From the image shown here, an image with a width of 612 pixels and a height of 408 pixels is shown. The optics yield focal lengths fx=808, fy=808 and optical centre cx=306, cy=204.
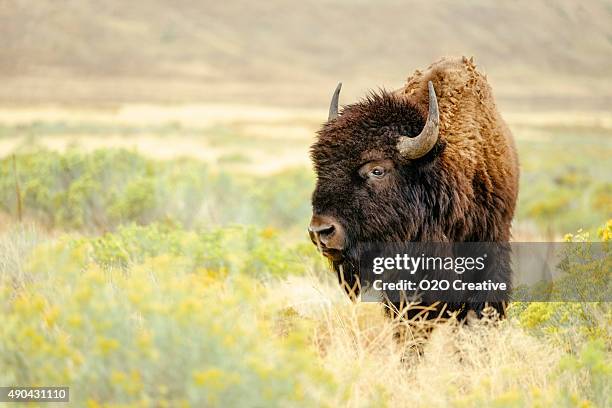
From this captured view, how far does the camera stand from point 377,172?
20.3 ft

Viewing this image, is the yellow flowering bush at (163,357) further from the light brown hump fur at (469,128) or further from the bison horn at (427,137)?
the light brown hump fur at (469,128)

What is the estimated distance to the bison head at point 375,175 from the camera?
603 cm

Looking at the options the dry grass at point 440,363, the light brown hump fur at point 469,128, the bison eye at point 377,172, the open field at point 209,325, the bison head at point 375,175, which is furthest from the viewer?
the light brown hump fur at point 469,128

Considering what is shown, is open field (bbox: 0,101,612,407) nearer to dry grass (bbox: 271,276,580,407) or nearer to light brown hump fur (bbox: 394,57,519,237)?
dry grass (bbox: 271,276,580,407)

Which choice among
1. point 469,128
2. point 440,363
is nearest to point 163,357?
point 440,363

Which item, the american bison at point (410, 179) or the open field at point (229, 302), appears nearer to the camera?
the open field at point (229, 302)

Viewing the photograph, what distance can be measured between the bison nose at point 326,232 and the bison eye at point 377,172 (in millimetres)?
518

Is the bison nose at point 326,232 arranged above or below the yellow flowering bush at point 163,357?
above

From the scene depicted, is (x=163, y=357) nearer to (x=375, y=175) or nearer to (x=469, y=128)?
(x=375, y=175)

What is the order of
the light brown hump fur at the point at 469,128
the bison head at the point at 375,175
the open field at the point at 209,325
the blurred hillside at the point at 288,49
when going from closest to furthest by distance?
the open field at the point at 209,325, the bison head at the point at 375,175, the light brown hump fur at the point at 469,128, the blurred hillside at the point at 288,49

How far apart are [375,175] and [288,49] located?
124m

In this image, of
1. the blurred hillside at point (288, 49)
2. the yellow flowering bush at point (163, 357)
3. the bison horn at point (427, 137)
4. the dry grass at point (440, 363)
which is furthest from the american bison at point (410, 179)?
the blurred hillside at point (288, 49)

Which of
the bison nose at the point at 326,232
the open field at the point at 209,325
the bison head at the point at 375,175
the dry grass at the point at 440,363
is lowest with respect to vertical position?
the dry grass at the point at 440,363

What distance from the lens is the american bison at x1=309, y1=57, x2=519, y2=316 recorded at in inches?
239
